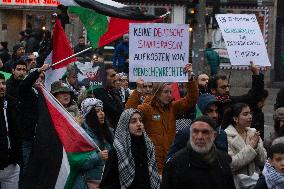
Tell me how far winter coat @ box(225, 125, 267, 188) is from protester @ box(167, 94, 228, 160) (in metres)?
0.20

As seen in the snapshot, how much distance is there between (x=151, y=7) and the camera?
28.6 metres

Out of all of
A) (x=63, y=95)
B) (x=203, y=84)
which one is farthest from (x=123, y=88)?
(x=63, y=95)

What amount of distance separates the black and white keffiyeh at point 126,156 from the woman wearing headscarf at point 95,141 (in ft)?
1.62

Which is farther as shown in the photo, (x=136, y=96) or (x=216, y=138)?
(x=136, y=96)

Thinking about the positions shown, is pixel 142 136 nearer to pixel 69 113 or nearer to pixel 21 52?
pixel 69 113

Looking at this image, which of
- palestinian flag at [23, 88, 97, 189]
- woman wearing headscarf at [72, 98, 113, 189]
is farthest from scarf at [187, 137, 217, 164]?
palestinian flag at [23, 88, 97, 189]

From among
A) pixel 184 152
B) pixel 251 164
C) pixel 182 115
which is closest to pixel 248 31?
pixel 182 115

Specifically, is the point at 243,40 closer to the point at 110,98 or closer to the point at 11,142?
the point at 110,98

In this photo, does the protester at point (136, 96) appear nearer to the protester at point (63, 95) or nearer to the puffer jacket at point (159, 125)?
the puffer jacket at point (159, 125)

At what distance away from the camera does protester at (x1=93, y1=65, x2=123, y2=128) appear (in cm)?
1019

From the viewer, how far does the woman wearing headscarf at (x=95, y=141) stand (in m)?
8.05

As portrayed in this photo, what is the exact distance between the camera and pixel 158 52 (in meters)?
9.98

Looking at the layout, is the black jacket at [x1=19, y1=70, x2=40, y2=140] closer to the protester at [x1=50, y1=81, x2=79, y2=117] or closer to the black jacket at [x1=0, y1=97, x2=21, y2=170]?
the protester at [x1=50, y1=81, x2=79, y2=117]

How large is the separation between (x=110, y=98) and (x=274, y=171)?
4393 millimetres
